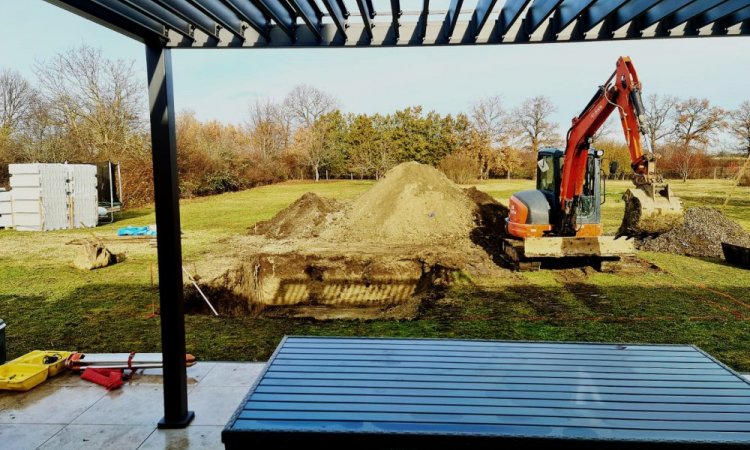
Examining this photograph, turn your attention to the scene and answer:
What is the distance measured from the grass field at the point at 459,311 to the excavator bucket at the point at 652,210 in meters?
1.32

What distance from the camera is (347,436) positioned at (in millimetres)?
2285

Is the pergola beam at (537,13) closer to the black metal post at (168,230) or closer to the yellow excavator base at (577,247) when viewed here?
the black metal post at (168,230)

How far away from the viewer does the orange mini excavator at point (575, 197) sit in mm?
7559

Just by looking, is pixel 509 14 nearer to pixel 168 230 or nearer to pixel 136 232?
pixel 168 230

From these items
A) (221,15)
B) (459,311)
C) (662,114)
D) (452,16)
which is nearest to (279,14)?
(221,15)

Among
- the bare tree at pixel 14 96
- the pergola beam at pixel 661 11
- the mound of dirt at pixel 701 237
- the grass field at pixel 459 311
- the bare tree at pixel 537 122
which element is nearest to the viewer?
the pergola beam at pixel 661 11

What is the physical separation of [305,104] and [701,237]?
1254 inches

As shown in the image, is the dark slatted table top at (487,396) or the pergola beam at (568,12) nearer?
the dark slatted table top at (487,396)

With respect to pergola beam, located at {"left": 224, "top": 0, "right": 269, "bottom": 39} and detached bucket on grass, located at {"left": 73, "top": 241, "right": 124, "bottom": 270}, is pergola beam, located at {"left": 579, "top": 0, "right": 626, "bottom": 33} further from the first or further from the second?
detached bucket on grass, located at {"left": 73, "top": 241, "right": 124, "bottom": 270}

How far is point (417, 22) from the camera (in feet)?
10.8

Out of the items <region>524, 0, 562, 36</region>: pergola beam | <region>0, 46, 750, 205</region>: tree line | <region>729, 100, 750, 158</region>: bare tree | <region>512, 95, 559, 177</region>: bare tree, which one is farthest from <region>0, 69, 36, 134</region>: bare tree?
<region>729, 100, 750, 158</region>: bare tree

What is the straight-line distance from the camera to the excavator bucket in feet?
20.6

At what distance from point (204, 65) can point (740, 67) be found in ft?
99.8

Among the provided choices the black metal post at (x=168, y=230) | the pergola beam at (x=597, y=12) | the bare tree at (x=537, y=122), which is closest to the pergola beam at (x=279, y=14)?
the black metal post at (x=168, y=230)
